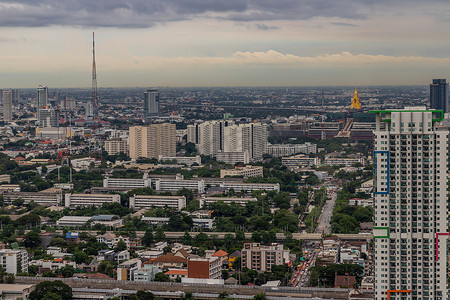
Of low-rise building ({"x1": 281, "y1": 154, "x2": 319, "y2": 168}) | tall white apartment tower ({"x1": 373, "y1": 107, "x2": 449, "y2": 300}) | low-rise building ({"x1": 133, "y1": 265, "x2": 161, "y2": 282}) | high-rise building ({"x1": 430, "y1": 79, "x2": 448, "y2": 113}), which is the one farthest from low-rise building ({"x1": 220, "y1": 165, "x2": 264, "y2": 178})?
tall white apartment tower ({"x1": 373, "y1": 107, "x2": 449, "y2": 300})

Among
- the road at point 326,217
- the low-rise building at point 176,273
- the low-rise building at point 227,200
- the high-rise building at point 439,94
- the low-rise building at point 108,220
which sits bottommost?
the road at point 326,217

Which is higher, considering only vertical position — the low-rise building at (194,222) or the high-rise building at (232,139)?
the high-rise building at (232,139)

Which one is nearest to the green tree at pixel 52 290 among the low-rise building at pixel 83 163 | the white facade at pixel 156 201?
the white facade at pixel 156 201

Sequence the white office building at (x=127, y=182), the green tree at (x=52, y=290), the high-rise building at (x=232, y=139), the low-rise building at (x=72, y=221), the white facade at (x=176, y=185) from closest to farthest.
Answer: the green tree at (x=52, y=290) → the low-rise building at (x=72, y=221) → the white facade at (x=176, y=185) → the white office building at (x=127, y=182) → the high-rise building at (x=232, y=139)

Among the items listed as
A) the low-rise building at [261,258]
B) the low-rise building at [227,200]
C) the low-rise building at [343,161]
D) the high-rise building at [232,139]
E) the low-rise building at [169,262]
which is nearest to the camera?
the low-rise building at [169,262]

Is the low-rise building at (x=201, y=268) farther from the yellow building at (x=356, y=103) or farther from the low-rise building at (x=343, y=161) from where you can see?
the yellow building at (x=356, y=103)

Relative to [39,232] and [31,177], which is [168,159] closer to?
[31,177]

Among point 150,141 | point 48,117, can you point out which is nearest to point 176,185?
point 150,141
